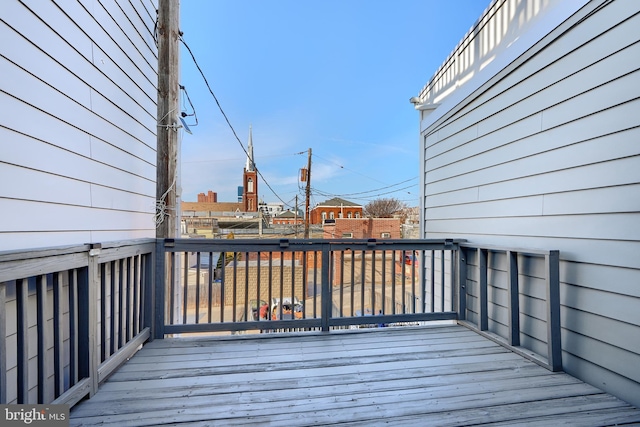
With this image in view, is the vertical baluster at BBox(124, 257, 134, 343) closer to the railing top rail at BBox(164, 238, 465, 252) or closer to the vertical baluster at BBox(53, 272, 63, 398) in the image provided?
the railing top rail at BBox(164, 238, 465, 252)

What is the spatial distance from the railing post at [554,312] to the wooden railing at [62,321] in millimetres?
2758

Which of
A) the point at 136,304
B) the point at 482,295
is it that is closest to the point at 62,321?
the point at 136,304

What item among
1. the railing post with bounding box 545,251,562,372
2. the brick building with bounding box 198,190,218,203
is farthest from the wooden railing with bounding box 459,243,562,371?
the brick building with bounding box 198,190,218,203

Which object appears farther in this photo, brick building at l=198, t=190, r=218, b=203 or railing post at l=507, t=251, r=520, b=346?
brick building at l=198, t=190, r=218, b=203

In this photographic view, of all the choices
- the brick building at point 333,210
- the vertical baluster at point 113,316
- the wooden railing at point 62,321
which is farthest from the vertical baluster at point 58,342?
the brick building at point 333,210

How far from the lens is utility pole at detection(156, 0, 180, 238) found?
2531 millimetres

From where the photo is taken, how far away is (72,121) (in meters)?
1.67

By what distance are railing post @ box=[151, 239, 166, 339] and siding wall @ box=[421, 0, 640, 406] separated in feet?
9.50

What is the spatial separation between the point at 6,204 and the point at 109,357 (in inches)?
42.0

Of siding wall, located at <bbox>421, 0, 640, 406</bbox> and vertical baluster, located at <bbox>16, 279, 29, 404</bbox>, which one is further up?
siding wall, located at <bbox>421, 0, 640, 406</bbox>

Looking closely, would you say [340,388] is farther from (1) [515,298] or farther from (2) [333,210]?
(2) [333,210]

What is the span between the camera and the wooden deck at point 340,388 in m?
1.39

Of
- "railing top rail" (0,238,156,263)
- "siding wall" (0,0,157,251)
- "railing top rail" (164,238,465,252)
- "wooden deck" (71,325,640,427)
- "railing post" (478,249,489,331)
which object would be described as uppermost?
"siding wall" (0,0,157,251)

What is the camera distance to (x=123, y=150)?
229 centimetres
